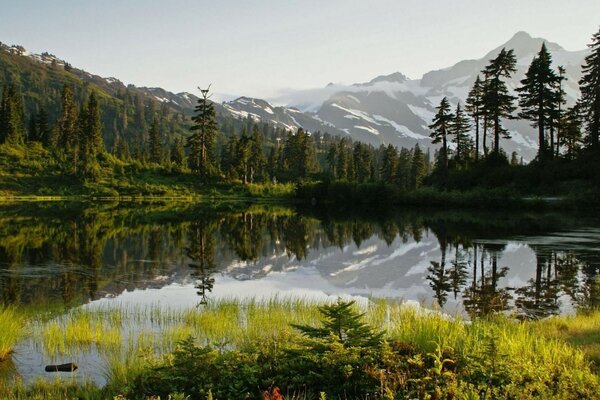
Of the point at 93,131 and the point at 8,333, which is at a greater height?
the point at 93,131

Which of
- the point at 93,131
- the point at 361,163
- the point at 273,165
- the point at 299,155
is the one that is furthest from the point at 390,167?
the point at 93,131

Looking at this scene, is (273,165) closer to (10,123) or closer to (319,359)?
(10,123)

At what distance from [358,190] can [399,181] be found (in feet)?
171

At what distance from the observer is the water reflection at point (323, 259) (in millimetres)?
20047

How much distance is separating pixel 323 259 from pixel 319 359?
2284 centimetres

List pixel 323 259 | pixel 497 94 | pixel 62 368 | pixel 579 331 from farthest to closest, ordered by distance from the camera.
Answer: pixel 497 94
pixel 323 259
pixel 579 331
pixel 62 368

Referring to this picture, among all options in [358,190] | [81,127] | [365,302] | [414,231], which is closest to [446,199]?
[358,190]

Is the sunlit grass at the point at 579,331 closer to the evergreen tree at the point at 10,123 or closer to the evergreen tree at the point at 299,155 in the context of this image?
the evergreen tree at the point at 10,123

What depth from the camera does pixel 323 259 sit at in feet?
102

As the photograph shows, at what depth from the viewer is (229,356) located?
9.01 metres

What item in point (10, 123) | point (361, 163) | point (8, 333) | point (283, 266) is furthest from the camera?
point (361, 163)

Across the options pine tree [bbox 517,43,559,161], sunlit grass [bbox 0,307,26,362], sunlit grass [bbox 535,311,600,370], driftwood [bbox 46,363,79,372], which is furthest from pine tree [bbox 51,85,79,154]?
sunlit grass [bbox 535,311,600,370]

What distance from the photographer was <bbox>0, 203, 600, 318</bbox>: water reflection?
2005 centimetres

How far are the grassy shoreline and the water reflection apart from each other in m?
5.19
